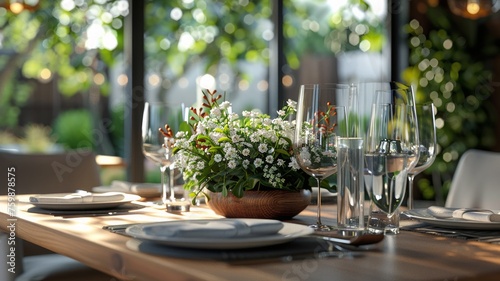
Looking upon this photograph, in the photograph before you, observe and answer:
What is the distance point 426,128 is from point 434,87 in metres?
4.03

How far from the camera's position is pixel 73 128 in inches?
158

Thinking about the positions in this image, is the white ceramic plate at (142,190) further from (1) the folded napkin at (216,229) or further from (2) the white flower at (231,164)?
(1) the folded napkin at (216,229)

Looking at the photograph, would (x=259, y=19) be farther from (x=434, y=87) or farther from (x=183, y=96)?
(x=434, y=87)

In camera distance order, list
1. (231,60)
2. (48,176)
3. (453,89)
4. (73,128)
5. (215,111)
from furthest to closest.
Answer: (453,89)
(231,60)
(73,128)
(48,176)
(215,111)

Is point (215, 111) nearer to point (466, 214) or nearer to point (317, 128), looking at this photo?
point (317, 128)

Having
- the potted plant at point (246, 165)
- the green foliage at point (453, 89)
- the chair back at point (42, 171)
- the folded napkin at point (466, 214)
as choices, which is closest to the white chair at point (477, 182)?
the folded napkin at point (466, 214)

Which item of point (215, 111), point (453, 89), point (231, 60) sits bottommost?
point (215, 111)

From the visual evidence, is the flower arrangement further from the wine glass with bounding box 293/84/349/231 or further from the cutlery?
the cutlery

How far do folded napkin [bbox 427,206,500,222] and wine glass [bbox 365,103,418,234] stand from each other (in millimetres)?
172

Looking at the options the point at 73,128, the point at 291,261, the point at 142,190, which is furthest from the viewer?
the point at 73,128

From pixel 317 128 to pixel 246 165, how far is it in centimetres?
27

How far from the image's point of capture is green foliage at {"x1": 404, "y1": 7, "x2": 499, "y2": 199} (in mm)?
5406

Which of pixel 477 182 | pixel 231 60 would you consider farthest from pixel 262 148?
pixel 231 60

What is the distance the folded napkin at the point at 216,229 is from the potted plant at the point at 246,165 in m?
0.40
